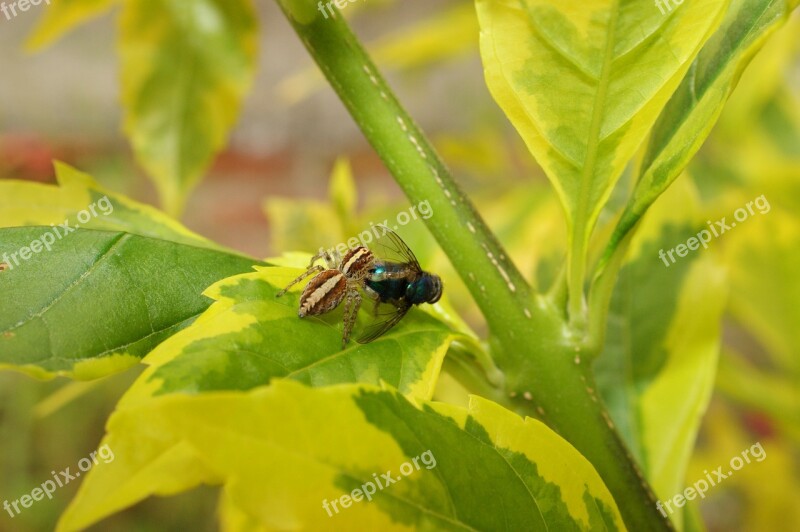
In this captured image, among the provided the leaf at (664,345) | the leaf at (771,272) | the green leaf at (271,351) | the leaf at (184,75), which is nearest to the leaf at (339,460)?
the green leaf at (271,351)

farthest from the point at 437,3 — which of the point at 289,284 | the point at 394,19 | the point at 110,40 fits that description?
the point at 289,284

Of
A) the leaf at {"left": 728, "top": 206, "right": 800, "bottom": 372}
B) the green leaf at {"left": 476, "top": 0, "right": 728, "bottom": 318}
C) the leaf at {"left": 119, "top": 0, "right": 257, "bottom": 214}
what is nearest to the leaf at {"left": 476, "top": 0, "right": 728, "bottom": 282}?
the green leaf at {"left": 476, "top": 0, "right": 728, "bottom": 318}

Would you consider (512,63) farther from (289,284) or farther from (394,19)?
(394,19)

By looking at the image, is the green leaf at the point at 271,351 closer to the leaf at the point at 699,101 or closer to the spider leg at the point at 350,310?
the spider leg at the point at 350,310

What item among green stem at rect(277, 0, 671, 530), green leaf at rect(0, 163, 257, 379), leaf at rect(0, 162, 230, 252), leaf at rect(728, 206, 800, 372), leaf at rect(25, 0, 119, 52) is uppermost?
leaf at rect(25, 0, 119, 52)

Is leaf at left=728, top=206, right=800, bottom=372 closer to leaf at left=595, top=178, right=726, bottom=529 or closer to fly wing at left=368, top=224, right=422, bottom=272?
leaf at left=595, top=178, right=726, bottom=529
